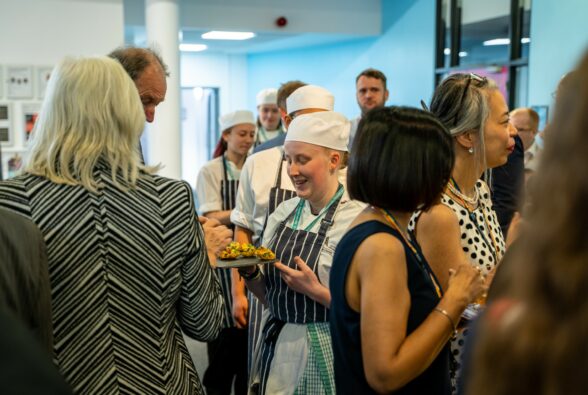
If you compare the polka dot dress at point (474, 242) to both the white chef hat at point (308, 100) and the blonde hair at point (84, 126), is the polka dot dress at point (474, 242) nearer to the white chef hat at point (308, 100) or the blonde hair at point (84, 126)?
the blonde hair at point (84, 126)

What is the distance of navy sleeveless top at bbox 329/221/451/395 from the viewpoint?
5.15 feet

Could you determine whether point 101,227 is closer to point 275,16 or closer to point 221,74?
point 275,16

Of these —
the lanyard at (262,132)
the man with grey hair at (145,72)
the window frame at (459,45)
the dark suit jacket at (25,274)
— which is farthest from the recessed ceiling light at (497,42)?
the dark suit jacket at (25,274)

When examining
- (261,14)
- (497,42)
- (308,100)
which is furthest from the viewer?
(261,14)

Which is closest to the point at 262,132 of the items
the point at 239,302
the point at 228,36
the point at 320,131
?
the point at 239,302

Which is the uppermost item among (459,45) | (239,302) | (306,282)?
(459,45)

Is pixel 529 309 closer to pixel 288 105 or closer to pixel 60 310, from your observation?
pixel 60 310

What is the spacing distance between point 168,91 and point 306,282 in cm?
514

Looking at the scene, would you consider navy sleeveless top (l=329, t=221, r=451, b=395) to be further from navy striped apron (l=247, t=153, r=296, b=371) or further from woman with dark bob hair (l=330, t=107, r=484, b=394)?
navy striped apron (l=247, t=153, r=296, b=371)

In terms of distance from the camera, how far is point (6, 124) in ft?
20.4

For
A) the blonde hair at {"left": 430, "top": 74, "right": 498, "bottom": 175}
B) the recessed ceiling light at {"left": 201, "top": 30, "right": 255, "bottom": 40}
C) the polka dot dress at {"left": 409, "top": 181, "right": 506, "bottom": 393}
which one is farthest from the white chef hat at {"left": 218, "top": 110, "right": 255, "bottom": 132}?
the recessed ceiling light at {"left": 201, "top": 30, "right": 255, "bottom": 40}

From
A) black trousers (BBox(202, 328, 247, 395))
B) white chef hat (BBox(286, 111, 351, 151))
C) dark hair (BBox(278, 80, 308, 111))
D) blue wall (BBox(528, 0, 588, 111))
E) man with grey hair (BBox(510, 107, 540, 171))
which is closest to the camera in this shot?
white chef hat (BBox(286, 111, 351, 151))

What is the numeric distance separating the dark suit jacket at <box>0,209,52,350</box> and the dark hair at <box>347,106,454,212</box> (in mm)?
696

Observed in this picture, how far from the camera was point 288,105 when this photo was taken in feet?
11.8
